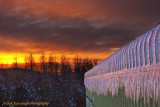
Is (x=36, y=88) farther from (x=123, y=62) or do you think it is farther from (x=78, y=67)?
(x=123, y=62)

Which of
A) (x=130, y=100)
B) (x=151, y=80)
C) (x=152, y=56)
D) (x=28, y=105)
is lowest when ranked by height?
(x=28, y=105)

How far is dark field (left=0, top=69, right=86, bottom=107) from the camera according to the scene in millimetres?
34062

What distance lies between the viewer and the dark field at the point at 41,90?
34.1m

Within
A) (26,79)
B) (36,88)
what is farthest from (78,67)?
(36,88)

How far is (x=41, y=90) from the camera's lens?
129 ft

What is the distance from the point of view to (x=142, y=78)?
258cm

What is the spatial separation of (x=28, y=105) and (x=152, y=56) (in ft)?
102

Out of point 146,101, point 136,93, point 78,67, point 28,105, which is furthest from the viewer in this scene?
point 78,67

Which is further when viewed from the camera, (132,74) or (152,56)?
(132,74)

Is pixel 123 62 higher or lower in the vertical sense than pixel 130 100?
higher

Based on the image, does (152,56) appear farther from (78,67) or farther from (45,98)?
(78,67)

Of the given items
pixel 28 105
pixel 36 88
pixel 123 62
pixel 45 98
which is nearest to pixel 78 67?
pixel 36 88

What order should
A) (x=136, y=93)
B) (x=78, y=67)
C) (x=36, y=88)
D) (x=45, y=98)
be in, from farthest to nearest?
(x=78, y=67), (x=36, y=88), (x=45, y=98), (x=136, y=93)

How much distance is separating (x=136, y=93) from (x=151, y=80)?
0.53 meters
